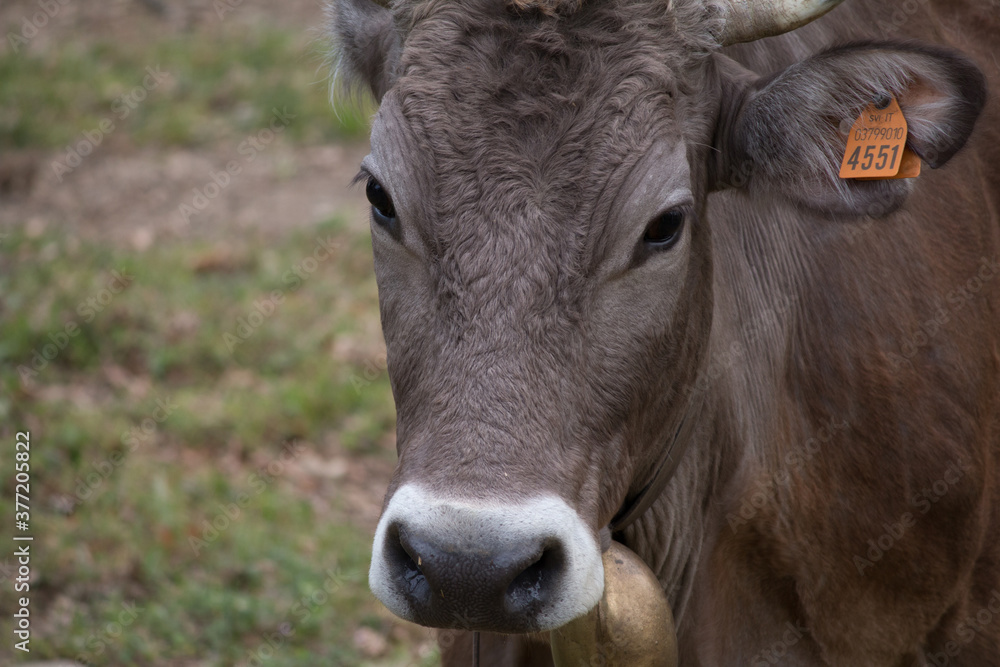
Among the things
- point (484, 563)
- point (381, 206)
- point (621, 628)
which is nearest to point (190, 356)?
point (381, 206)

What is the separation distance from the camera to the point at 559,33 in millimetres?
2703

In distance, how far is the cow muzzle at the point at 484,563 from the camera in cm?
228

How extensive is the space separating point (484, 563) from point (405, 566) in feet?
0.76

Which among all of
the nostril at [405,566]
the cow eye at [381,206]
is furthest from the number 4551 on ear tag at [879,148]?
the nostril at [405,566]

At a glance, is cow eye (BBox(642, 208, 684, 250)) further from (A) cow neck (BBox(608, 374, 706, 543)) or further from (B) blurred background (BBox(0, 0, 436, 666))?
(B) blurred background (BBox(0, 0, 436, 666))

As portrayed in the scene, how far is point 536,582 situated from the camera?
7.81 ft

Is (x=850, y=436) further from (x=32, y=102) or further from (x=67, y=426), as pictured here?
(x=32, y=102)

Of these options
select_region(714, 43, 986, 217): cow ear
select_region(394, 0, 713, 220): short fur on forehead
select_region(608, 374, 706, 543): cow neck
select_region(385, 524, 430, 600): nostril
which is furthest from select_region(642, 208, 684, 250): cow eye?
select_region(385, 524, 430, 600): nostril

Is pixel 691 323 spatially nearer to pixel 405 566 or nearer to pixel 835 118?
pixel 835 118

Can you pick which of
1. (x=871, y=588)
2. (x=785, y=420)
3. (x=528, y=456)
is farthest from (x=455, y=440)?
(x=871, y=588)

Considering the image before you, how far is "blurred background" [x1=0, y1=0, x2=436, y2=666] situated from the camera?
5094 mm

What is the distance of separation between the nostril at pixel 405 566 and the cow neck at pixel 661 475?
818mm

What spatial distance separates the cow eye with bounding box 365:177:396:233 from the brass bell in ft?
3.54

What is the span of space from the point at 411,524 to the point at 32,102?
346 inches
